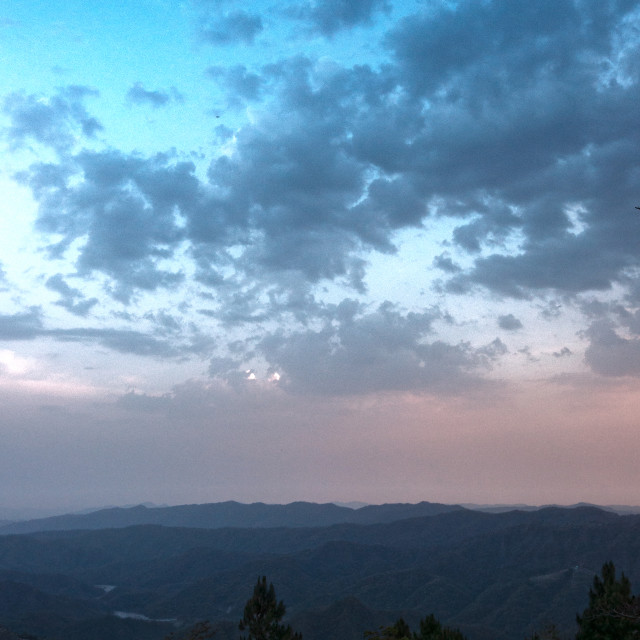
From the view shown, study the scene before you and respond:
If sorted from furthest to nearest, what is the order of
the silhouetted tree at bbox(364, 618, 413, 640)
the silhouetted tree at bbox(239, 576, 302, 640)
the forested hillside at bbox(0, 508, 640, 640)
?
1. the forested hillside at bbox(0, 508, 640, 640)
2. the silhouetted tree at bbox(239, 576, 302, 640)
3. the silhouetted tree at bbox(364, 618, 413, 640)

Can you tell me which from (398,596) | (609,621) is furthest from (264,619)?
(398,596)

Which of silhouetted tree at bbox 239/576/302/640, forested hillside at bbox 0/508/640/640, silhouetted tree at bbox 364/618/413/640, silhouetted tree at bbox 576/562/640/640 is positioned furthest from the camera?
forested hillside at bbox 0/508/640/640

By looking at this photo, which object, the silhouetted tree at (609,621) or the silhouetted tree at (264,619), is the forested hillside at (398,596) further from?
the silhouetted tree at (609,621)

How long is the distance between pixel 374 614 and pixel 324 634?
12.2 m

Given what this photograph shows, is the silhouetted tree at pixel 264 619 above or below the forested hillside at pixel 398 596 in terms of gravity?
above

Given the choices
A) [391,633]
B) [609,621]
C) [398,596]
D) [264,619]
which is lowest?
[398,596]

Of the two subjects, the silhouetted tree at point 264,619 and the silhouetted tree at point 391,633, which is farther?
the silhouetted tree at point 264,619

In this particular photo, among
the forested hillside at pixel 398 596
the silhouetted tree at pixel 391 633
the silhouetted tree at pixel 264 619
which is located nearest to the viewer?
the silhouetted tree at pixel 391 633

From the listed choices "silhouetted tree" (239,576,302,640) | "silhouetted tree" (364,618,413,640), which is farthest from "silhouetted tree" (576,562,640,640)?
"silhouetted tree" (239,576,302,640)

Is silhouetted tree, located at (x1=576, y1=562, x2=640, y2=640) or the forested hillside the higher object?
silhouetted tree, located at (x1=576, y1=562, x2=640, y2=640)

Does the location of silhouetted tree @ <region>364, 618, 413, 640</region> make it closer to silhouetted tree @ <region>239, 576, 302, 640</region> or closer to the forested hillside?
silhouetted tree @ <region>239, 576, 302, 640</region>

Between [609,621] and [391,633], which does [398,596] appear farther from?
[391,633]

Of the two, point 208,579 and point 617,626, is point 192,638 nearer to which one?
point 617,626

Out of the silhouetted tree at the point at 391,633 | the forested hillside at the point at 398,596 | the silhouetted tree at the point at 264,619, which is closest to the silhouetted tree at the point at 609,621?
the silhouetted tree at the point at 391,633
